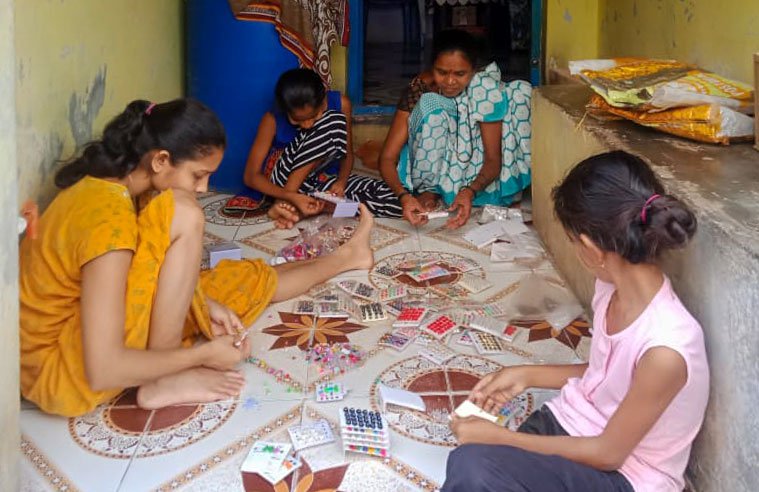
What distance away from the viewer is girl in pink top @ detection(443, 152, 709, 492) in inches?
56.7

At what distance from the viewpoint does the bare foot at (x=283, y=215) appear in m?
3.49

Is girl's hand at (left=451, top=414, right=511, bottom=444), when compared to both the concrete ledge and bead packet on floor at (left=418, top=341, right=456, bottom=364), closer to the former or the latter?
the concrete ledge

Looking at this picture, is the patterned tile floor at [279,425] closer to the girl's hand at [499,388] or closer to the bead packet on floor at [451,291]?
the girl's hand at [499,388]

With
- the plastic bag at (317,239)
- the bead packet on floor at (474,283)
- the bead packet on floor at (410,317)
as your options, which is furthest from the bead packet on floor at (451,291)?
the plastic bag at (317,239)

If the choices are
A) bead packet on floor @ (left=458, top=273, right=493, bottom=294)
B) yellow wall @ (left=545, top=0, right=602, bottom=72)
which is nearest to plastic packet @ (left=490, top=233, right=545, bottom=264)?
bead packet on floor @ (left=458, top=273, right=493, bottom=294)

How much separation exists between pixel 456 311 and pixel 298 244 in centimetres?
80

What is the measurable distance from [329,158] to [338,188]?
5.4 inches

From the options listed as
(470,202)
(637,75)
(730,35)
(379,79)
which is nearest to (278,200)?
(470,202)

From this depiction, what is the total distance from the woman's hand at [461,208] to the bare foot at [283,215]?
63cm

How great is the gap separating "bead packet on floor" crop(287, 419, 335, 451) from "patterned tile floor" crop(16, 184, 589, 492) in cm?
2

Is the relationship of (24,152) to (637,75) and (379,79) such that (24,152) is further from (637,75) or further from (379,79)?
(379,79)

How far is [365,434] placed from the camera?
1907 millimetres

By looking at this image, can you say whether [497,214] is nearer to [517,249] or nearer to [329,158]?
[517,249]

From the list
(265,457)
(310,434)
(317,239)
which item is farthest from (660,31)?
(265,457)
